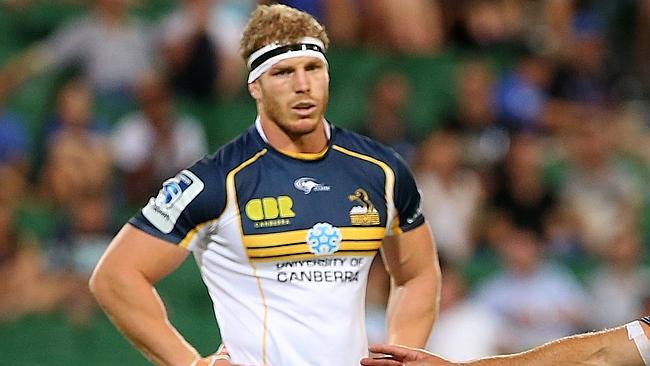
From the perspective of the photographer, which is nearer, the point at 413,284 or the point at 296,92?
the point at 296,92

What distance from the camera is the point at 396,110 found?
9.44m

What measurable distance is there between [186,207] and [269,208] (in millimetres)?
269

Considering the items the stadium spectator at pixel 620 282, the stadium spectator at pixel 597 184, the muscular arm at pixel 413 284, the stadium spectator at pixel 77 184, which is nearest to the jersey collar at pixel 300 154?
the muscular arm at pixel 413 284

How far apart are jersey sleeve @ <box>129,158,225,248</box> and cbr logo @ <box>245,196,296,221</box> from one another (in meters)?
0.10

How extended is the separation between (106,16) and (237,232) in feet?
18.1

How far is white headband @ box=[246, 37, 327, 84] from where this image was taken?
4492 mm

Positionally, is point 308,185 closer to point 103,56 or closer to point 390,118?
point 390,118

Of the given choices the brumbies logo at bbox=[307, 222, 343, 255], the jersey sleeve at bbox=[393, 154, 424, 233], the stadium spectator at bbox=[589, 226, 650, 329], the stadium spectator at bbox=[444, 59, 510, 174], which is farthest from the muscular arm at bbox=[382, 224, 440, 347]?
the stadium spectator at bbox=[444, 59, 510, 174]

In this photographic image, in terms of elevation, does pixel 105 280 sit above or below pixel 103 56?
above

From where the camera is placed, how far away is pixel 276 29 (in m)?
4.52

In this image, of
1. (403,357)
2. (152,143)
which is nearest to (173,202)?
(403,357)

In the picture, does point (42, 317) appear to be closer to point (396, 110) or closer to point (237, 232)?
point (396, 110)

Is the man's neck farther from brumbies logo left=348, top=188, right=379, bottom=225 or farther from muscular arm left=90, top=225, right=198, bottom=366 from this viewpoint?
muscular arm left=90, top=225, right=198, bottom=366

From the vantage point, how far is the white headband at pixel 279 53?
449 cm
